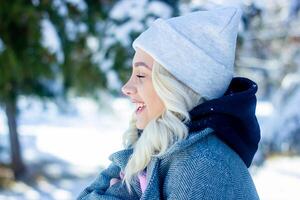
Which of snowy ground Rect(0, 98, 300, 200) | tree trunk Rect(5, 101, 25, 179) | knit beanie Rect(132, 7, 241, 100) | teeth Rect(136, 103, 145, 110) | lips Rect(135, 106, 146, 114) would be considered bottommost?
snowy ground Rect(0, 98, 300, 200)

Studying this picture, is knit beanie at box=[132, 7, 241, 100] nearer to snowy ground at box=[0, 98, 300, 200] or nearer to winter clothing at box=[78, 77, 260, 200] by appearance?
winter clothing at box=[78, 77, 260, 200]

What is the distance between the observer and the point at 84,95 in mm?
6238

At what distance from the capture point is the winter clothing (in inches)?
57.0

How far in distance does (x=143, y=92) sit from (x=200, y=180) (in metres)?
0.37

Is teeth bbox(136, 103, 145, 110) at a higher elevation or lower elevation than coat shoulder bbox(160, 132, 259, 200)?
higher

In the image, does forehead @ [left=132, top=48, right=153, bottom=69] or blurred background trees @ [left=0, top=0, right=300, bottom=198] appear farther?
blurred background trees @ [left=0, top=0, right=300, bottom=198]

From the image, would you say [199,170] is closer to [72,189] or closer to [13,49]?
[13,49]

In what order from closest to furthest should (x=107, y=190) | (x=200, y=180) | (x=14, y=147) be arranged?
(x=200, y=180), (x=107, y=190), (x=14, y=147)

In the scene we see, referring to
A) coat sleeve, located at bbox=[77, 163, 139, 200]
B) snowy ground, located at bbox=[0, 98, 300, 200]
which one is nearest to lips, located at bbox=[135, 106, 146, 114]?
coat sleeve, located at bbox=[77, 163, 139, 200]

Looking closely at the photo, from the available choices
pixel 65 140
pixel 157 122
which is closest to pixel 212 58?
pixel 157 122

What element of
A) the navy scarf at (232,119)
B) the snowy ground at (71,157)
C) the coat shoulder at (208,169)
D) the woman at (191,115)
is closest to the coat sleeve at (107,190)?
the woman at (191,115)

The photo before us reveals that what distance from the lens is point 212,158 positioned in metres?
1.47

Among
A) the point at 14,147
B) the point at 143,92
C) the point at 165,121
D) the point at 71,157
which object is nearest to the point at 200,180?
the point at 165,121

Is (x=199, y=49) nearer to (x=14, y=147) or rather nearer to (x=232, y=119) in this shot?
(x=232, y=119)
